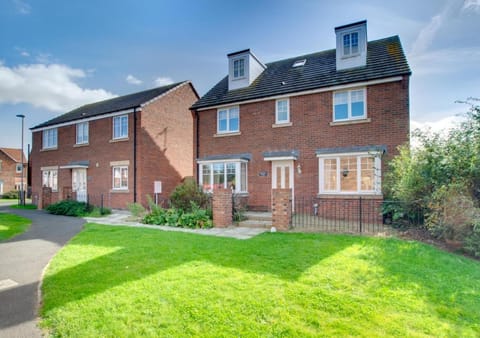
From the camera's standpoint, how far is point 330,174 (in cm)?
1177

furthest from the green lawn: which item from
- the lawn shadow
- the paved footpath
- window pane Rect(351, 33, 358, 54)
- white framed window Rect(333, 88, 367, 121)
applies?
window pane Rect(351, 33, 358, 54)

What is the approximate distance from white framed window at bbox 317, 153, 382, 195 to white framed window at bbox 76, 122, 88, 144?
55.0 ft

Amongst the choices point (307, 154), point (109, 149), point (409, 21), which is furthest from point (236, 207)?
point (109, 149)

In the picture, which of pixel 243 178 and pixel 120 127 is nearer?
pixel 243 178

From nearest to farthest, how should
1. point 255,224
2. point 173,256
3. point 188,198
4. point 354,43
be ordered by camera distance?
1. point 173,256
2. point 255,224
3. point 188,198
4. point 354,43

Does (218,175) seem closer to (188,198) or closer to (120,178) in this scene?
(188,198)

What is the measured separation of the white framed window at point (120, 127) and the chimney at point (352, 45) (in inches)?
526

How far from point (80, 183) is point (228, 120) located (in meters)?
12.5

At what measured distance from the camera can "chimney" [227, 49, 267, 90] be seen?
15.3 meters

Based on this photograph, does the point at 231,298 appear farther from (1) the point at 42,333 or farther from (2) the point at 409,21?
(2) the point at 409,21

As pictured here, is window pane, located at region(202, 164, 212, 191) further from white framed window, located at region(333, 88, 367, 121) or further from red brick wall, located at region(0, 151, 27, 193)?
red brick wall, located at region(0, 151, 27, 193)

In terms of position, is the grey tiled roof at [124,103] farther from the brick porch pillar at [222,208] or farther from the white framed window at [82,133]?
the brick porch pillar at [222,208]

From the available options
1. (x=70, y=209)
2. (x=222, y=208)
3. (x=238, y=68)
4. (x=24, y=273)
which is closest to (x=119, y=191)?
(x=70, y=209)

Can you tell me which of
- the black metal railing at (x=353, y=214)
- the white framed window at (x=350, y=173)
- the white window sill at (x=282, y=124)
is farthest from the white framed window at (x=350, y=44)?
the black metal railing at (x=353, y=214)
